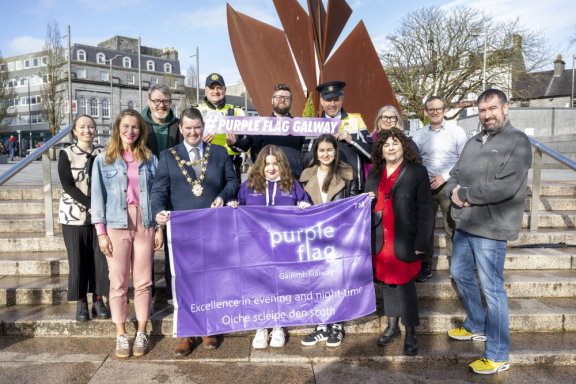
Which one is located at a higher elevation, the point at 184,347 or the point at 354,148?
the point at 354,148

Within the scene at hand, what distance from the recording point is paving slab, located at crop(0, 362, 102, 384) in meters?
2.78

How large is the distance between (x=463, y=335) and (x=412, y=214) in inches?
47.3

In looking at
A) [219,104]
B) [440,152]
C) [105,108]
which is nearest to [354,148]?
[440,152]

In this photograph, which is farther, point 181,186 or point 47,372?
point 181,186

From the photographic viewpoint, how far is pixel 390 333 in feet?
10.9

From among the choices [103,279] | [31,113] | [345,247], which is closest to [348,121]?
[345,247]

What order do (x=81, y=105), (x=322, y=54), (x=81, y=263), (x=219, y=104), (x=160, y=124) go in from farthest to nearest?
(x=81, y=105) → (x=322, y=54) → (x=219, y=104) → (x=160, y=124) → (x=81, y=263)

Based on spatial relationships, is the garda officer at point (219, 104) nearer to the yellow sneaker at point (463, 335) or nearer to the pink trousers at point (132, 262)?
the pink trousers at point (132, 262)

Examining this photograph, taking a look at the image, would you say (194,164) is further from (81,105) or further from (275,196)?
(81,105)

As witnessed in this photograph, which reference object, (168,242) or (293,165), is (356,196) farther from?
(168,242)

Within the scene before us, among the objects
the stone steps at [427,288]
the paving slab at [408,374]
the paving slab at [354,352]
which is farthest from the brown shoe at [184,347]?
the paving slab at [408,374]

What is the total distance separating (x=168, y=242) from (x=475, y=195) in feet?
7.79

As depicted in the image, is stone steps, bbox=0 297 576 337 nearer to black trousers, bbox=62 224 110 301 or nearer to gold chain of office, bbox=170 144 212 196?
black trousers, bbox=62 224 110 301

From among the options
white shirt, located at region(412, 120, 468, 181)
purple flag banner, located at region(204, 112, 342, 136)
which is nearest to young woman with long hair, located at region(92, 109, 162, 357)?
purple flag banner, located at region(204, 112, 342, 136)
